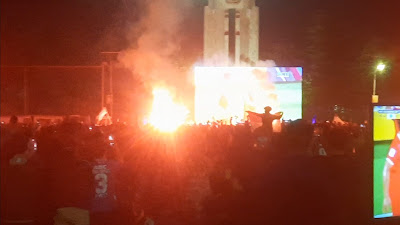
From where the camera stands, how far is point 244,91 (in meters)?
21.5

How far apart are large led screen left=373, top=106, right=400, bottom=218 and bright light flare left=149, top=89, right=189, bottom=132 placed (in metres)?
16.0

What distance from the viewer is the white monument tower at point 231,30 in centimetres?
2309

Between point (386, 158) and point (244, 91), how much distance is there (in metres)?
17.7

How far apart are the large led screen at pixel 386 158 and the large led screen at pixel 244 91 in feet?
56.9

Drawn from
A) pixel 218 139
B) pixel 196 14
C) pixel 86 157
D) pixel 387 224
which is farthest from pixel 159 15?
pixel 387 224

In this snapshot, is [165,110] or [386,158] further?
[165,110]

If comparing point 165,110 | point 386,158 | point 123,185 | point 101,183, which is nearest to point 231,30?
point 165,110

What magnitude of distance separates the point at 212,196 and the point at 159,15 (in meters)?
18.0

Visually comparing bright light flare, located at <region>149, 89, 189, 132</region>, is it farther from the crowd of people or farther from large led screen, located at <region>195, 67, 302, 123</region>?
the crowd of people

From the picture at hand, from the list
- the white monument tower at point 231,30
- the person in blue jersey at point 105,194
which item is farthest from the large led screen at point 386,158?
the white monument tower at point 231,30

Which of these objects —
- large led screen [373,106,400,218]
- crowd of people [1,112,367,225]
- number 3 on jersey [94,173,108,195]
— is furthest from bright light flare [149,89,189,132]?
large led screen [373,106,400,218]

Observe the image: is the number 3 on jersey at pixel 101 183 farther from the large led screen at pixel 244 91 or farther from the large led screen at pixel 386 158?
the large led screen at pixel 244 91

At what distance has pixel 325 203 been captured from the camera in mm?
6320

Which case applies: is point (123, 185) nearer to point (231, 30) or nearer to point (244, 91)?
point (244, 91)
